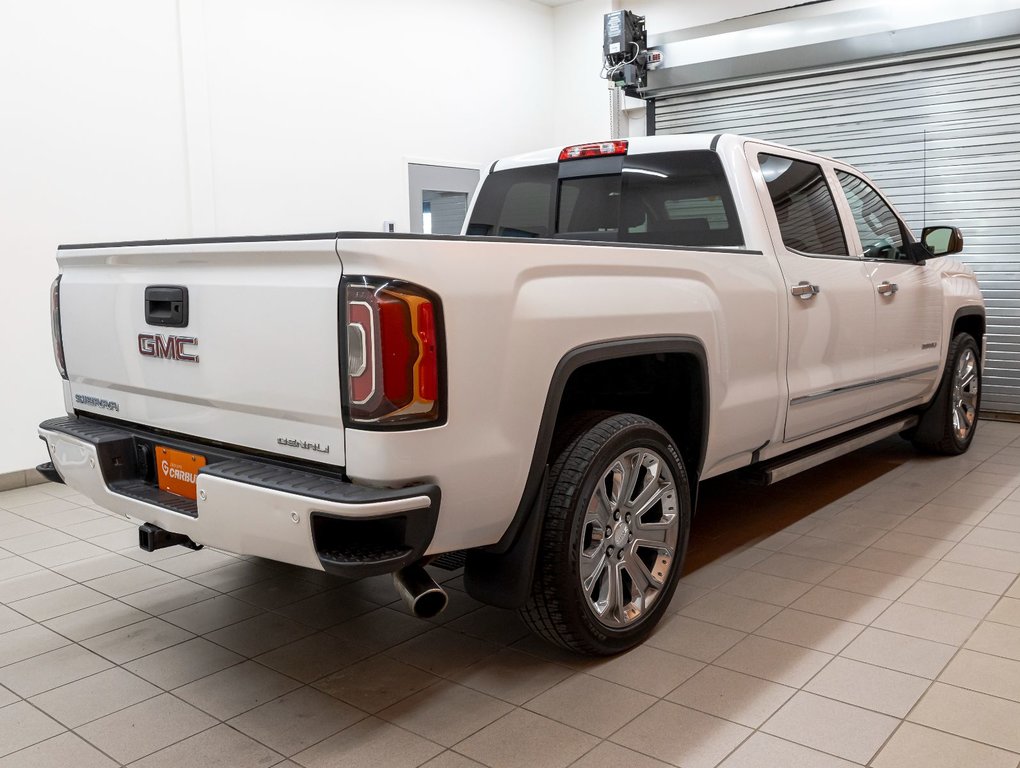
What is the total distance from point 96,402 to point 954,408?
16.2 ft

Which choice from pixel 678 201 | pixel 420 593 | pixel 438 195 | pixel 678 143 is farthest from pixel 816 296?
pixel 438 195

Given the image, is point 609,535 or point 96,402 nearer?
point 609,535

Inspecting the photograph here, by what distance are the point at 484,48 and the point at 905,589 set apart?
7.25 meters

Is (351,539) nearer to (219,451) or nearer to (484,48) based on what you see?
(219,451)

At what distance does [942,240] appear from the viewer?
16.0 feet

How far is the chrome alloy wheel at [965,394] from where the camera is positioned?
554 cm

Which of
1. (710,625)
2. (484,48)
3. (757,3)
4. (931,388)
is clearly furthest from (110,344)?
(757,3)

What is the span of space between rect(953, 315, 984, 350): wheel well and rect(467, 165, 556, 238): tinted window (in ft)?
9.83

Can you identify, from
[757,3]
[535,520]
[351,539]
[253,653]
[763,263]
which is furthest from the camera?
[757,3]

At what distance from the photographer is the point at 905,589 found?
344 cm

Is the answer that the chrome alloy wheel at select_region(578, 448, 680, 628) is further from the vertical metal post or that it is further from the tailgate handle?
the vertical metal post

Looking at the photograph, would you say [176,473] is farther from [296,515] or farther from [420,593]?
[420,593]

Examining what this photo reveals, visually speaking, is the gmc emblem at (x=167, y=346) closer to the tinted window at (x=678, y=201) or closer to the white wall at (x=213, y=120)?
the tinted window at (x=678, y=201)

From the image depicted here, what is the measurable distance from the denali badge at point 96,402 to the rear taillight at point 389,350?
1.15 meters
